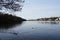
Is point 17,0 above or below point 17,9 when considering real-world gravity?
above

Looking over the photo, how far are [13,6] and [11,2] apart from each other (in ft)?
0.79

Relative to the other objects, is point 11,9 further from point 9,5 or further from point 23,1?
point 23,1

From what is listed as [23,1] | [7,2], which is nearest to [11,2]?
[7,2]

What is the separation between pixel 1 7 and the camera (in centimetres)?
596

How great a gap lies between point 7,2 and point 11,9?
403 mm

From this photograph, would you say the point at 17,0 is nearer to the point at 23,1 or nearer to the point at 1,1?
the point at 23,1

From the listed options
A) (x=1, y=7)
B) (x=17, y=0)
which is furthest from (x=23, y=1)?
(x=1, y=7)

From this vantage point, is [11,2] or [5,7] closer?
[11,2]

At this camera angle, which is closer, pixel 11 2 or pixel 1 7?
pixel 11 2

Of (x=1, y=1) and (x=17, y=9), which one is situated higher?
(x=1, y=1)

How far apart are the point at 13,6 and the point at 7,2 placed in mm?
314

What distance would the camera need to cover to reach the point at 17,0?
573 centimetres

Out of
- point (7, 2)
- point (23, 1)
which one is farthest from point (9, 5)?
point (23, 1)

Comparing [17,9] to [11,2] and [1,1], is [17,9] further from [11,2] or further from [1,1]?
[1,1]
